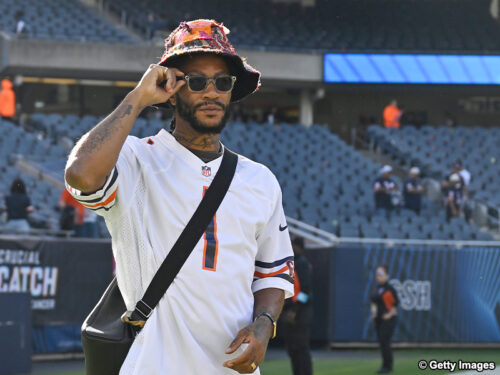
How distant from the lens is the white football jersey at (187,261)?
3146 millimetres

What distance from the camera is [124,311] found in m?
Result: 3.22

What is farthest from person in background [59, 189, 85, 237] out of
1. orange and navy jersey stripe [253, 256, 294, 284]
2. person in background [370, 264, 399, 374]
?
orange and navy jersey stripe [253, 256, 294, 284]

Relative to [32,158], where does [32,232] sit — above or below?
below

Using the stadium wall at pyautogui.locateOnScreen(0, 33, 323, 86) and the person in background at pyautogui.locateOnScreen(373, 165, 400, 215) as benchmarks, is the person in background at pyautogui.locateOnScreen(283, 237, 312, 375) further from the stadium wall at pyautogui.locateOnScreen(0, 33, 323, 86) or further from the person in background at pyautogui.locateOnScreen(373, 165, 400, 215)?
the stadium wall at pyautogui.locateOnScreen(0, 33, 323, 86)

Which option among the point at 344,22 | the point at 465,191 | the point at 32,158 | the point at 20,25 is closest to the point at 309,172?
the point at 465,191

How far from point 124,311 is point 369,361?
11.3m

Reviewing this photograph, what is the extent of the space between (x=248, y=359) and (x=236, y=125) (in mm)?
23672

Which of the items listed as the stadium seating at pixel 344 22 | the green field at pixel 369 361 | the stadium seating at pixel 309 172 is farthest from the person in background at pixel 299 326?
the stadium seating at pixel 344 22

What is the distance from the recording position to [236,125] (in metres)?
26.8

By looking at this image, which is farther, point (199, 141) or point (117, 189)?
point (199, 141)

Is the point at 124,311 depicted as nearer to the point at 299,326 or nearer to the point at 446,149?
the point at 299,326

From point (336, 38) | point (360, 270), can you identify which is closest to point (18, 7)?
point (336, 38)

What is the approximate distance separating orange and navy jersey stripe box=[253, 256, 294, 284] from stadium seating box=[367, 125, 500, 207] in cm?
2174

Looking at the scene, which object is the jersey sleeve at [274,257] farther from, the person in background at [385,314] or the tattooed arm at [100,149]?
the person in background at [385,314]
